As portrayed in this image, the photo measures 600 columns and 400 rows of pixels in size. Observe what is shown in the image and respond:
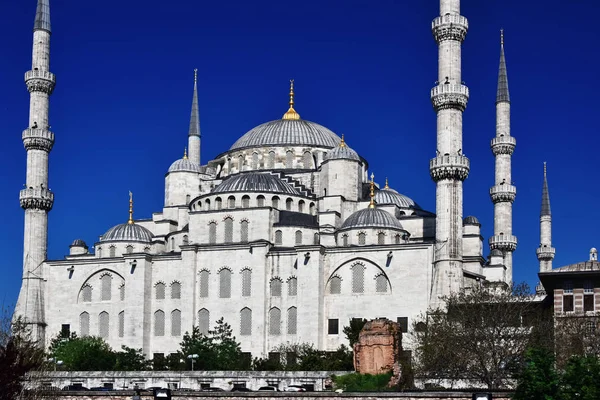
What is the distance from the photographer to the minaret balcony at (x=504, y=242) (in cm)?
4872

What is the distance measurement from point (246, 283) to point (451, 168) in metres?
10.4

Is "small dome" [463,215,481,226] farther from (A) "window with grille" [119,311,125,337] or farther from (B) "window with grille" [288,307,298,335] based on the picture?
(A) "window with grille" [119,311,125,337]

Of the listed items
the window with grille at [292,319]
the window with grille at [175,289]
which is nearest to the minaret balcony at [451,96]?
the window with grille at [292,319]

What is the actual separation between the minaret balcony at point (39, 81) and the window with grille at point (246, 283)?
11.9 m

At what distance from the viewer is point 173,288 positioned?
48.2 m

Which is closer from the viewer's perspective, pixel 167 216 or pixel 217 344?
pixel 217 344

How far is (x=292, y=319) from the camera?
45938 mm

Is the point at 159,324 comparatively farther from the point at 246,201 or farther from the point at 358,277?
the point at 358,277

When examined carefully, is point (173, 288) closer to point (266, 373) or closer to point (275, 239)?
point (275, 239)

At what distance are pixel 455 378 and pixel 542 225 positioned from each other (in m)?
27.6

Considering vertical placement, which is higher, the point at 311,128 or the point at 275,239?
the point at 311,128

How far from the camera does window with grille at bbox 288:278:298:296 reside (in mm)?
46281

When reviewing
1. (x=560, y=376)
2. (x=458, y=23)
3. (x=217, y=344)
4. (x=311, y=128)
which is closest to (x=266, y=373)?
(x=217, y=344)

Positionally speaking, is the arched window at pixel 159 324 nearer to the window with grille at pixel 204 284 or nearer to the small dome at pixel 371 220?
the window with grille at pixel 204 284
